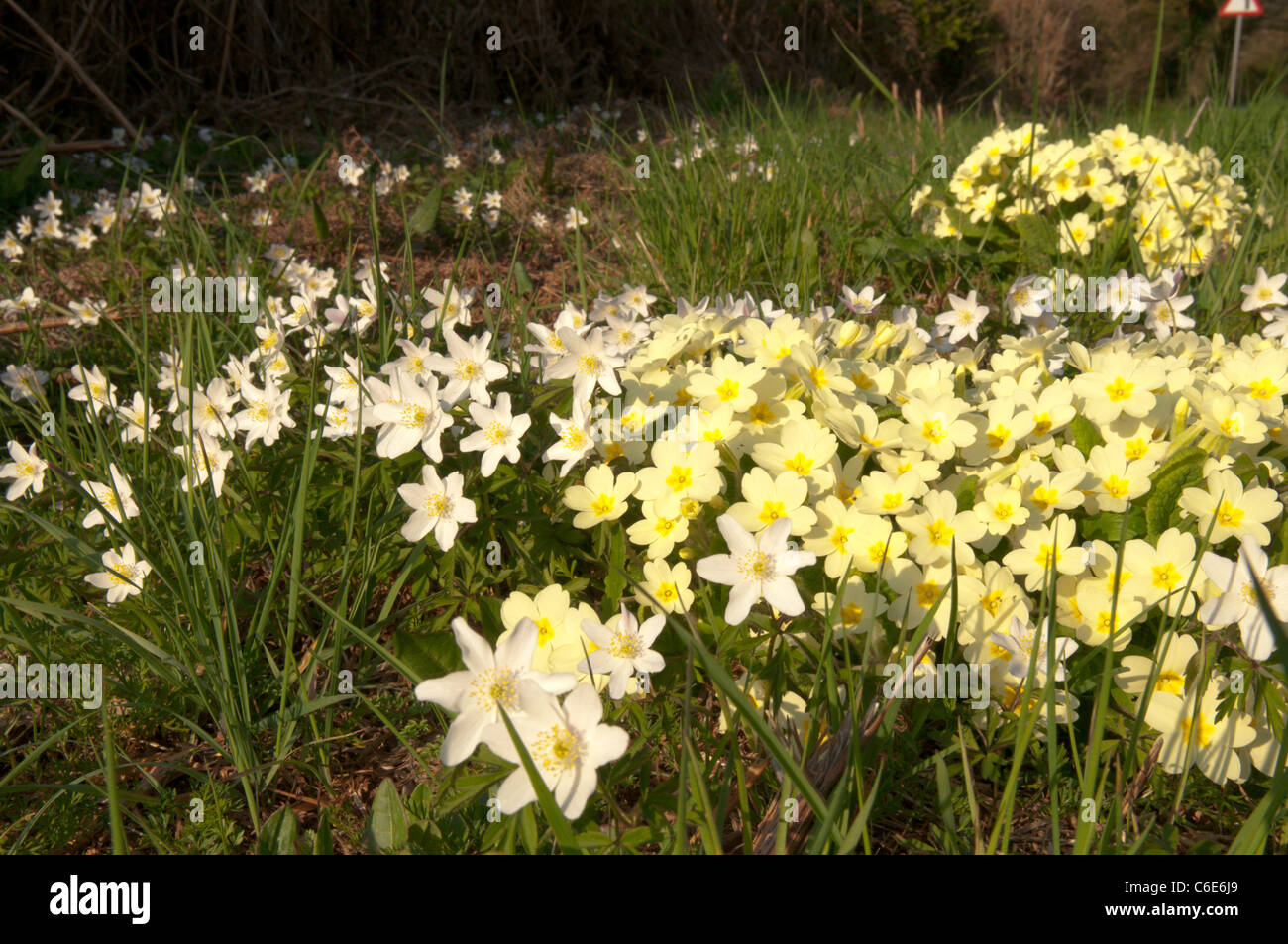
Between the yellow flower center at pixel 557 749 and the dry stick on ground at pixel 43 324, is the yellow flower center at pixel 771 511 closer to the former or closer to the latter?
the yellow flower center at pixel 557 749

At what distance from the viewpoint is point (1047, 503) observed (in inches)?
60.8

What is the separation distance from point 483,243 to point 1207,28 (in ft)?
62.8

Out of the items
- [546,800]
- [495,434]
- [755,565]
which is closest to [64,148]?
[495,434]

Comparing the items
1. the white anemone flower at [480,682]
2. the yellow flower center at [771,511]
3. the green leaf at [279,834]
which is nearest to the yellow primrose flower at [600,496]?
the yellow flower center at [771,511]

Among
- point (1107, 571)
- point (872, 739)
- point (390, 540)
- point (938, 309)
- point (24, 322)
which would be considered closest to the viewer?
point (872, 739)

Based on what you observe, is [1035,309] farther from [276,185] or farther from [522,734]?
[276,185]

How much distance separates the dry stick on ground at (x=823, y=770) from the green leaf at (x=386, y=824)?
1.84 feet

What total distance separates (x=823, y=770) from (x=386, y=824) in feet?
2.31

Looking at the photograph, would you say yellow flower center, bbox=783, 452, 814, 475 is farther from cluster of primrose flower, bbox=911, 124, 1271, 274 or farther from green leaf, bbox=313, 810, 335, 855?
cluster of primrose flower, bbox=911, 124, 1271, 274

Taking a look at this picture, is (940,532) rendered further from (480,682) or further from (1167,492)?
(480,682)

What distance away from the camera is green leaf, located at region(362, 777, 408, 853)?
1364 millimetres

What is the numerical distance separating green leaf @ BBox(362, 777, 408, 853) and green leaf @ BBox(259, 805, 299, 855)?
0.13 m
